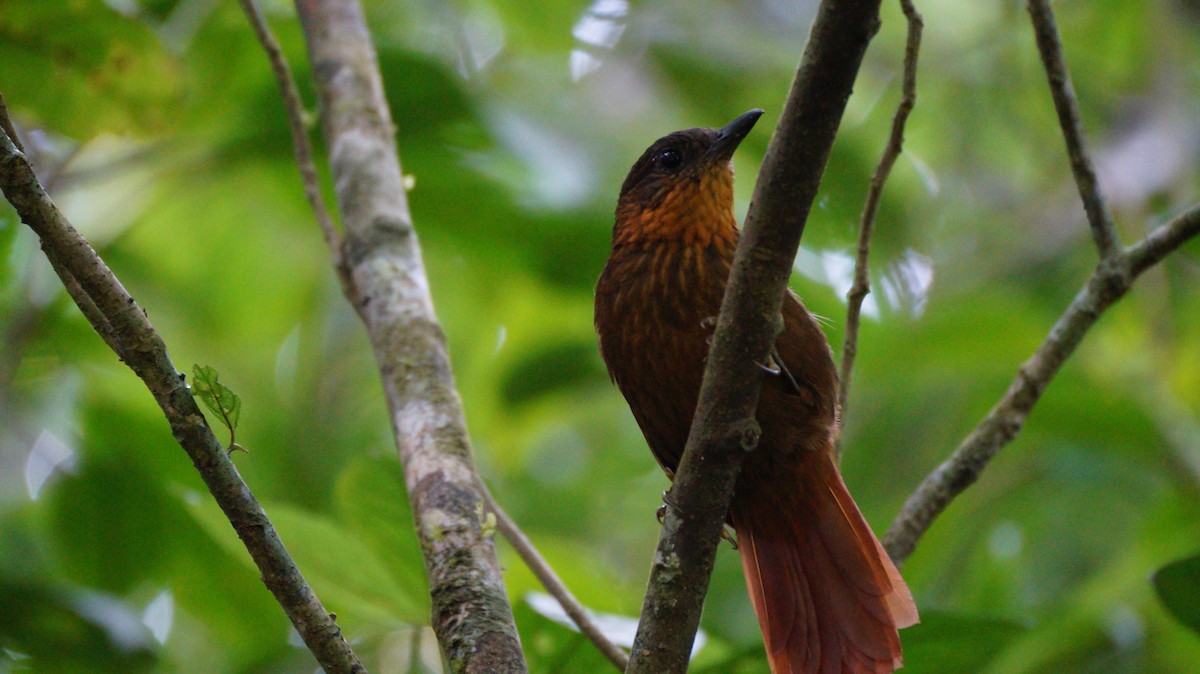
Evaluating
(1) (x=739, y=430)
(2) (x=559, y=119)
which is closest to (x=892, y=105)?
(2) (x=559, y=119)

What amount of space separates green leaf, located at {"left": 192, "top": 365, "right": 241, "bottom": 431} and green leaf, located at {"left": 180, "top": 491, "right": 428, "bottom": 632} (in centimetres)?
96

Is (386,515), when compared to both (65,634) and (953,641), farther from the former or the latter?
(953,641)

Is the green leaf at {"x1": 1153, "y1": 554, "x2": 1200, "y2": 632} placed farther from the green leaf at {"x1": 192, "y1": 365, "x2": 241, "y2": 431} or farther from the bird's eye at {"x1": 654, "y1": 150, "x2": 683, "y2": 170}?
the green leaf at {"x1": 192, "y1": 365, "x2": 241, "y2": 431}

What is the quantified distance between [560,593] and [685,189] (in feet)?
3.18

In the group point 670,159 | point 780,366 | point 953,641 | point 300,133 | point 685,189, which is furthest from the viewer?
point 300,133

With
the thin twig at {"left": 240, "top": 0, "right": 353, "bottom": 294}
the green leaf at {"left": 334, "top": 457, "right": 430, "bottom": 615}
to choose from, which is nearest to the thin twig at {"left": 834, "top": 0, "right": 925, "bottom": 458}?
the green leaf at {"left": 334, "top": 457, "right": 430, "bottom": 615}

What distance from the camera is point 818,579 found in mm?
2605

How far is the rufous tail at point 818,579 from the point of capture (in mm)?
2467

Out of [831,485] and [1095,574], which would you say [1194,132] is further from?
[831,485]

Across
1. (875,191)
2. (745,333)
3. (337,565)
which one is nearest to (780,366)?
(875,191)

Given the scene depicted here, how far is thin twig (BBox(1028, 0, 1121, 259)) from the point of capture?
2.36m

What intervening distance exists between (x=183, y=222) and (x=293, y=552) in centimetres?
194

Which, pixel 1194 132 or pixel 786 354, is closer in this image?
pixel 786 354

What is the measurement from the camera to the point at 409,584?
265 centimetres
